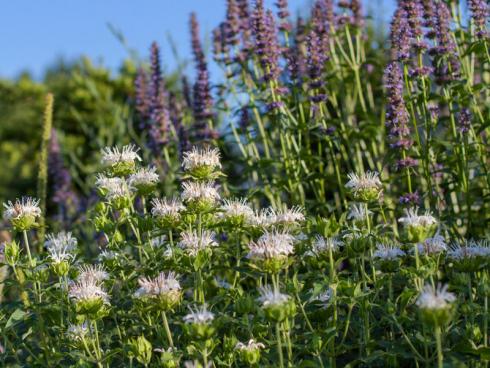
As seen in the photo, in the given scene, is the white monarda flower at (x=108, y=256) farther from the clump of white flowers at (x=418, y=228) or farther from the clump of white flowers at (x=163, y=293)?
the clump of white flowers at (x=418, y=228)

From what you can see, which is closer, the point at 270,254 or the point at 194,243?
the point at 270,254

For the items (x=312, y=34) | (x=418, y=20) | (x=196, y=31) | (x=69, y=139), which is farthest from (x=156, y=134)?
(x=69, y=139)

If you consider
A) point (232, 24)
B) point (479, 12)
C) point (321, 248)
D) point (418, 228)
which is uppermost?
point (232, 24)

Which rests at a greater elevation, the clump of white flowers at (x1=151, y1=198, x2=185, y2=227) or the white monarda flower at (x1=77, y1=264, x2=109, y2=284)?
the clump of white flowers at (x1=151, y1=198, x2=185, y2=227)

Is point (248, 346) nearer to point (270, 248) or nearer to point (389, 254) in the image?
point (270, 248)

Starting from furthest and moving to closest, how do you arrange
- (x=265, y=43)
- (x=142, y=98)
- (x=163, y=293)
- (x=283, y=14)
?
(x=142, y=98) < (x=283, y=14) < (x=265, y=43) < (x=163, y=293)

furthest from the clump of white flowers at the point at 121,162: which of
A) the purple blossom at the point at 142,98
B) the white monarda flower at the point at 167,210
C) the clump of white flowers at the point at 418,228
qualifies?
the purple blossom at the point at 142,98

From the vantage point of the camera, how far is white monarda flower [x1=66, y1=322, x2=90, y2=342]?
9.09ft

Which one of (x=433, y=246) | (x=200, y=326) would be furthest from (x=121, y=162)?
(x=433, y=246)

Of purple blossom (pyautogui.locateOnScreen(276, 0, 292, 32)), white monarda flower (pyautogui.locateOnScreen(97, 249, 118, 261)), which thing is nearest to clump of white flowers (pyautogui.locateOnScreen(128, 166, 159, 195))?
white monarda flower (pyautogui.locateOnScreen(97, 249, 118, 261))

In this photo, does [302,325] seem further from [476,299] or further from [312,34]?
[312,34]

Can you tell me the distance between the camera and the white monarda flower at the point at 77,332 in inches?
109

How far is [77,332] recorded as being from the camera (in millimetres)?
2773

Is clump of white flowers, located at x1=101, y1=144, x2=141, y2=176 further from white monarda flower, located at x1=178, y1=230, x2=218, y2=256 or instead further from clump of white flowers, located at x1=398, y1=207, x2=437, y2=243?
clump of white flowers, located at x1=398, y1=207, x2=437, y2=243
